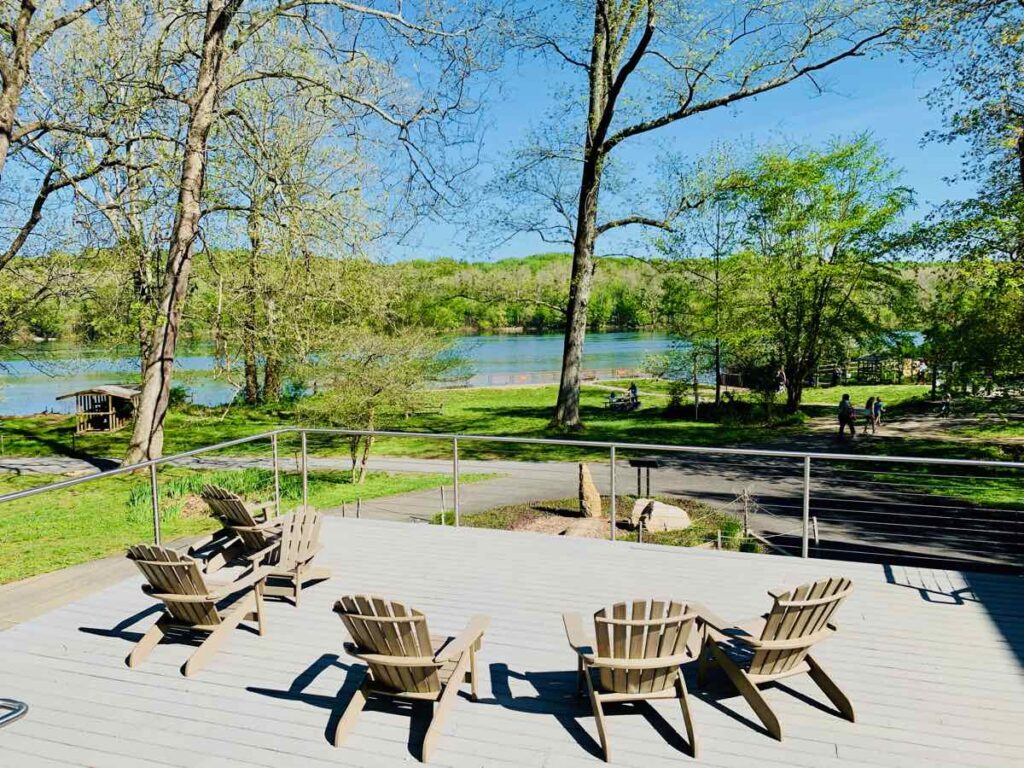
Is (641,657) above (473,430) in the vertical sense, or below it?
above

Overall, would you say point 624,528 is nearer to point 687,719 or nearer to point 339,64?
point 687,719

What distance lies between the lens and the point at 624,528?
11758mm

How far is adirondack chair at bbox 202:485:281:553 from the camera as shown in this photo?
674 cm

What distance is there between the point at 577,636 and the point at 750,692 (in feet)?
3.50

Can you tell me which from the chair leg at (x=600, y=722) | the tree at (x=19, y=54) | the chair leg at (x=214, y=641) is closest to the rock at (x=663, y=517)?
the chair leg at (x=214, y=641)

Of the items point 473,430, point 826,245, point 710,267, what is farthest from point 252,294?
point 826,245

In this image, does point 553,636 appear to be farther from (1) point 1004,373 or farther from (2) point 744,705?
(1) point 1004,373

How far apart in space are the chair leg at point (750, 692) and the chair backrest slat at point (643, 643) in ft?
1.47

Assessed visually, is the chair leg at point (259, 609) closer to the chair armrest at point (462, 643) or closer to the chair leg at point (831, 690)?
the chair armrest at point (462, 643)

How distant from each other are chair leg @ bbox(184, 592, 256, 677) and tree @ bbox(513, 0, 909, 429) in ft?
57.4

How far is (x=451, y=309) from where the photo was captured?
33.8 m

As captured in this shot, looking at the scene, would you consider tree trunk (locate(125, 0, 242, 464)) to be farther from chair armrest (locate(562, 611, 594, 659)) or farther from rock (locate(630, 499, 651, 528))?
chair armrest (locate(562, 611, 594, 659))

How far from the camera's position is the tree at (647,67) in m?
19.0

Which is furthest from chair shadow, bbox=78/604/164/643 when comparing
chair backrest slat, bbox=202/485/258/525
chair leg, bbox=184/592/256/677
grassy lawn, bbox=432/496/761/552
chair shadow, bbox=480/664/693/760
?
grassy lawn, bbox=432/496/761/552
